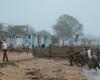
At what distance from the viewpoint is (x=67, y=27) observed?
8706cm

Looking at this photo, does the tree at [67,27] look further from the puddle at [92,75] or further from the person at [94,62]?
the puddle at [92,75]

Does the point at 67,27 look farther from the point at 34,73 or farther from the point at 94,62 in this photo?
the point at 34,73

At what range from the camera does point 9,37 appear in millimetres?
56688

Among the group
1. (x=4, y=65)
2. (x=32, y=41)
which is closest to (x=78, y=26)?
(x=32, y=41)

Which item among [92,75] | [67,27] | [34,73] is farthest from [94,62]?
[67,27]

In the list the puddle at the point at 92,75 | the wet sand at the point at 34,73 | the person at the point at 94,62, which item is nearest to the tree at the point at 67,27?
the person at the point at 94,62

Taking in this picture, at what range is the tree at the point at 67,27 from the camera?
280 feet

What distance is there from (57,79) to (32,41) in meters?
39.1

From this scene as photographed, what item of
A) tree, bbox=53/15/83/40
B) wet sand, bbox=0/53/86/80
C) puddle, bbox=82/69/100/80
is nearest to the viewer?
wet sand, bbox=0/53/86/80

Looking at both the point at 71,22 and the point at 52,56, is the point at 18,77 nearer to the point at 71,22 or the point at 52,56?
the point at 52,56

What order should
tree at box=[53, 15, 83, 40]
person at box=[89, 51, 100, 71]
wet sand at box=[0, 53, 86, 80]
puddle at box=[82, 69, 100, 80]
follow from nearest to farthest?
wet sand at box=[0, 53, 86, 80] < puddle at box=[82, 69, 100, 80] < person at box=[89, 51, 100, 71] < tree at box=[53, 15, 83, 40]

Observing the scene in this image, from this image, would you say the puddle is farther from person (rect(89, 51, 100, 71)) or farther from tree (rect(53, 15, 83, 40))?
tree (rect(53, 15, 83, 40))

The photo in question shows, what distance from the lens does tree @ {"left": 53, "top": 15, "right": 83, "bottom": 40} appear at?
85.4m

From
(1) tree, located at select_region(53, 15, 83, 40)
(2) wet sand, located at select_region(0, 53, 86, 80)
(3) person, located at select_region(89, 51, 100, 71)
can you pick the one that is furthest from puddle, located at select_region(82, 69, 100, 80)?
(1) tree, located at select_region(53, 15, 83, 40)
